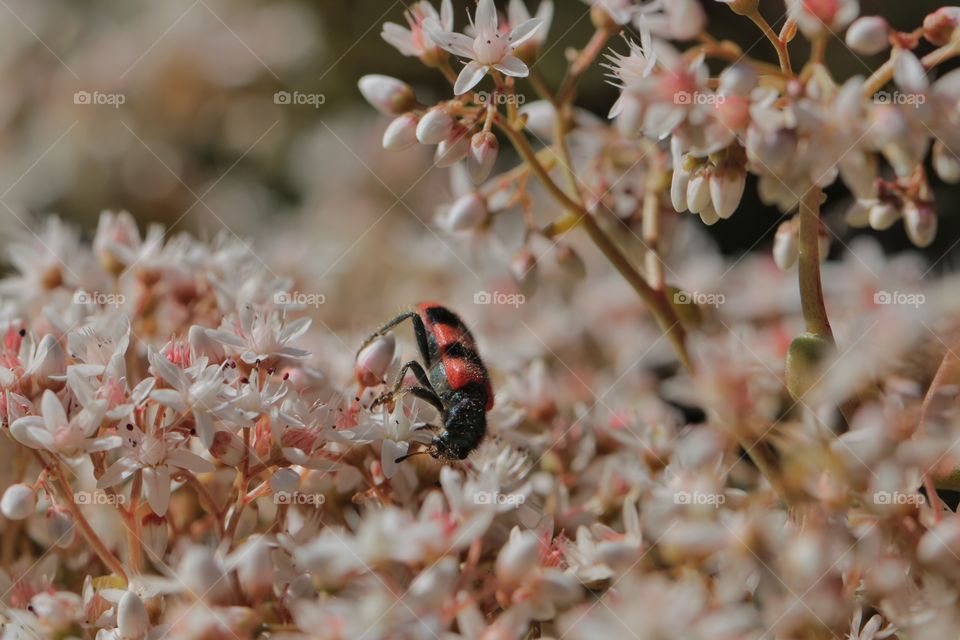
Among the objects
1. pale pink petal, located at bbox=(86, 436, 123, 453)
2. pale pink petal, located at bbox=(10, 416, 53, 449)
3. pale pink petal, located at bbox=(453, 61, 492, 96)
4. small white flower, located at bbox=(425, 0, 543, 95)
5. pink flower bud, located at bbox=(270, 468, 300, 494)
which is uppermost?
small white flower, located at bbox=(425, 0, 543, 95)

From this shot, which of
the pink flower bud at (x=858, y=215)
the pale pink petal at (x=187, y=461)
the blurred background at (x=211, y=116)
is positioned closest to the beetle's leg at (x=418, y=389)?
the pale pink petal at (x=187, y=461)

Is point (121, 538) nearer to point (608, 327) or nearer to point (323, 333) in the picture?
point (323, 333)

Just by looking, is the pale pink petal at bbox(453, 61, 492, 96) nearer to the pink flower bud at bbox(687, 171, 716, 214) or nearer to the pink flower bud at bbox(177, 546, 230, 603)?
the pink flower bud at bbox(687, 171, 716, 214)

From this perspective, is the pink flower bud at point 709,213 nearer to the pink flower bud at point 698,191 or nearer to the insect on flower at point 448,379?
the pink flower bud at point 698,191

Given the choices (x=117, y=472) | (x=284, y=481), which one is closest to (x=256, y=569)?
(x=284, y=481)

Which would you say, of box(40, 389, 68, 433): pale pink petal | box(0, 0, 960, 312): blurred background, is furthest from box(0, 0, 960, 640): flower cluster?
box(0, 0, 960, 312): blurred background

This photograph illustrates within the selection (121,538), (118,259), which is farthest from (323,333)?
(121,538)
